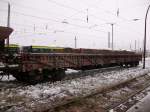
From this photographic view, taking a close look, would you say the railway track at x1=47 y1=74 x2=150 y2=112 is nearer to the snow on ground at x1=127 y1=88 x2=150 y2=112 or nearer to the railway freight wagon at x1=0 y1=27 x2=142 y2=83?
the snow on ground at x1=127 y1=88 x2=150 y2=112

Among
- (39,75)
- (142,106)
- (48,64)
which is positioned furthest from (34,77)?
(142,106)

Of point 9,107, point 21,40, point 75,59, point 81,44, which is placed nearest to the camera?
point 9,107

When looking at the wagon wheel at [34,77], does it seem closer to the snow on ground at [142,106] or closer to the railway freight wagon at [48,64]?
the railway freight wagon at [48,64]

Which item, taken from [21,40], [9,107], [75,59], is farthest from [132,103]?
[21,40]

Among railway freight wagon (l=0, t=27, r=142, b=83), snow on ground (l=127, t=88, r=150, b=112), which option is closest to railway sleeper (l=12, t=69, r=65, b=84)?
railway freight wagon (l=0, t=27, r=142, b=83)

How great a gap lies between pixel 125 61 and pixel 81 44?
83476 millimetres

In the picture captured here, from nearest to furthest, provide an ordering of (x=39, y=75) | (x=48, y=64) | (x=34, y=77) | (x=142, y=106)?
(x=142, y=106)
(x=34, y=77)
(x=39, y=75)
(x=48, y=64)

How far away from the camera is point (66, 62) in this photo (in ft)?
44.2

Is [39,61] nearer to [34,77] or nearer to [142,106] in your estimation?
[34,77]

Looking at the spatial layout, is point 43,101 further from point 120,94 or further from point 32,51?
point 32,51

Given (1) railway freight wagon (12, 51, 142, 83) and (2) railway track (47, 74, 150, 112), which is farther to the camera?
(1) railway freight wagon (12, 51, 142, 83)

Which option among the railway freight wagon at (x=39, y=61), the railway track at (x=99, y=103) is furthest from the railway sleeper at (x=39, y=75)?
the railway track at (x=99, y=103)

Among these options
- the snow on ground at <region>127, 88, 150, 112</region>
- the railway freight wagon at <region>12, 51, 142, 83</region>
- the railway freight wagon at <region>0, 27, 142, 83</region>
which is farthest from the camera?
the railway freight wagon at <region>12, 51, 142, 83</region>

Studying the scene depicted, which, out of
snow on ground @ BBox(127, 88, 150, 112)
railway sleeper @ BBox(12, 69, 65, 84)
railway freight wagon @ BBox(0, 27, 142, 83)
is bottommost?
snow on ground @ BBox(127, 88, 150, 112)
